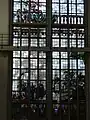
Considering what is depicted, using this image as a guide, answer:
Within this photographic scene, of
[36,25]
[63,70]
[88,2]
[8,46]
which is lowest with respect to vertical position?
[63,70]

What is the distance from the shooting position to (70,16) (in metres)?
11.3

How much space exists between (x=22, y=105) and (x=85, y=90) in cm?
216

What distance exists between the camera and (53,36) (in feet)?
36.7

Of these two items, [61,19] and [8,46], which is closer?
[8,46]

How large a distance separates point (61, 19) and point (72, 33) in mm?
618

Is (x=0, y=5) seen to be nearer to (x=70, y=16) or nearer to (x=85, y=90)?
(x=70, y=16)

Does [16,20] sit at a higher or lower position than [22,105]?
higher

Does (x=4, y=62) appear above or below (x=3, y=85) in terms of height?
above

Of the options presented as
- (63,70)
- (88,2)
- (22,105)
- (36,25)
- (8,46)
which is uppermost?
(88,2)

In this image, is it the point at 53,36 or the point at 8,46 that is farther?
the point at 53,36

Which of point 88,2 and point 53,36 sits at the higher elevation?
point 88,2

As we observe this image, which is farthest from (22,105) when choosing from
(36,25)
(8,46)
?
(36,25)

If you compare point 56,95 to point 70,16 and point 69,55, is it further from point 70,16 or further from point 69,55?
point 70,16

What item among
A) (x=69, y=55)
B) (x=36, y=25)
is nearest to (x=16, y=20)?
(x=36, y=25)
